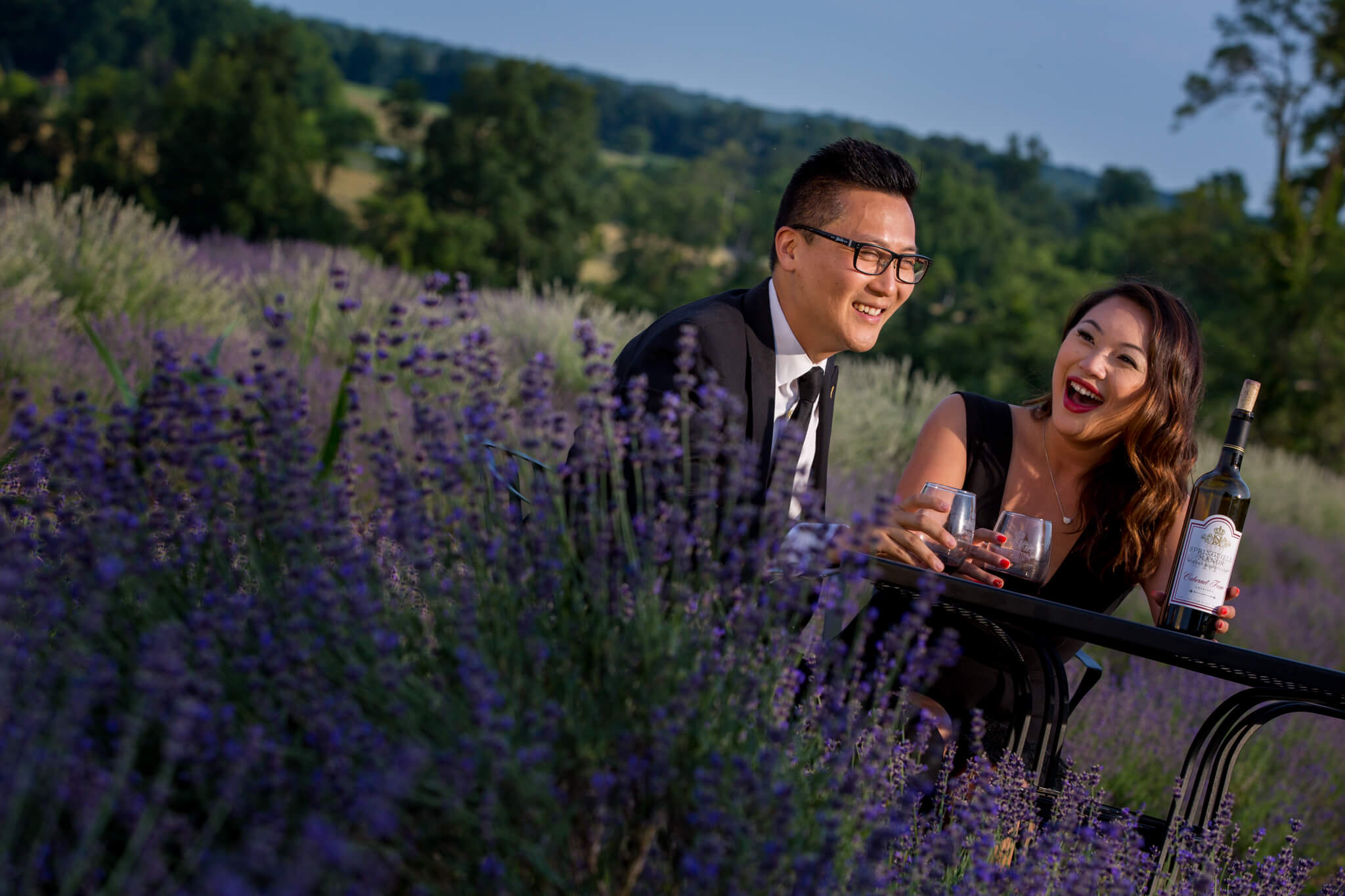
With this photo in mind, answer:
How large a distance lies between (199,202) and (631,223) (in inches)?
670

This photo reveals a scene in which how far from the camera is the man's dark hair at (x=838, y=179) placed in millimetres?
2744

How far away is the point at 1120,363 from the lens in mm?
2715

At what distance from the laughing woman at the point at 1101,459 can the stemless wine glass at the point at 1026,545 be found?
53 cm

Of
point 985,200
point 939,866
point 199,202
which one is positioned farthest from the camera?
point 985,200

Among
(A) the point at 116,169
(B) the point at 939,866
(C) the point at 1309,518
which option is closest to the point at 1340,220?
(C) the point at 1309,518

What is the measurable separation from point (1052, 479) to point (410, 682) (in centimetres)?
217

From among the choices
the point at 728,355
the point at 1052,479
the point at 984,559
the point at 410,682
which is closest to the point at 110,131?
the point at 728,355

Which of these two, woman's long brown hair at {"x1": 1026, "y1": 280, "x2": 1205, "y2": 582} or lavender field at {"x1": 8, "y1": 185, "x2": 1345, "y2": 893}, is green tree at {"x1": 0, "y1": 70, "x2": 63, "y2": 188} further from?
lavender field at {"x1": 8, "y1": 185, "x2": 1345, "y2": 893}

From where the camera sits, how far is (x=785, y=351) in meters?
2.71

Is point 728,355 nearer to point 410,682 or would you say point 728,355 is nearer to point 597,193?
point 410,682

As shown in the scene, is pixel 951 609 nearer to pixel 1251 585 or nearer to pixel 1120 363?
pixel 1120 363

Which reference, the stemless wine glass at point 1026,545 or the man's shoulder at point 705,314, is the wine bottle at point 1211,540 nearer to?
the stemless wine glass at point 1026,545

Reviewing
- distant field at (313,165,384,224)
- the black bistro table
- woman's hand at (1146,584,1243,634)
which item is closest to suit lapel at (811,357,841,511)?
→ the black bistro table

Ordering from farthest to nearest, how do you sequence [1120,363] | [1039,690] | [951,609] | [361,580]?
[1120,363] → [1039,690] → [951,609] → [361,580]
